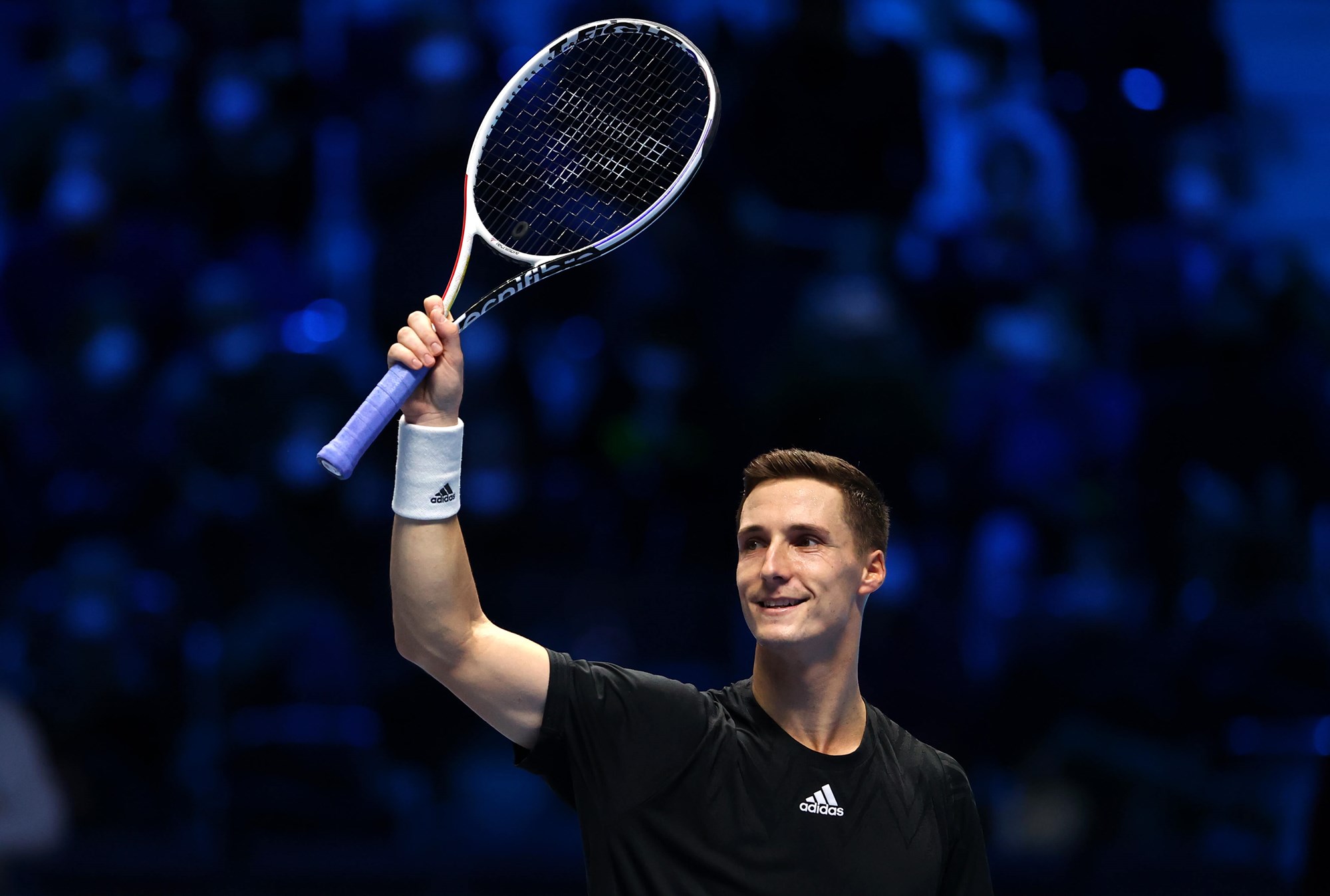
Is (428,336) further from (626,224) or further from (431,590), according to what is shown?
(626,224)

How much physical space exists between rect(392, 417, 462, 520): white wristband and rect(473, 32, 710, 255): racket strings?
0.87m

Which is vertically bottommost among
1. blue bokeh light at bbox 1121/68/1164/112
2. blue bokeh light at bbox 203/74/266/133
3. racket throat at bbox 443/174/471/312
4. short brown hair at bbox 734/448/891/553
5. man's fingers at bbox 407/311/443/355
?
man's fingers at bbox 407/311/443/355

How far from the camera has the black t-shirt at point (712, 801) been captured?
222 cm

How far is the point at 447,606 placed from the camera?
2.09 m

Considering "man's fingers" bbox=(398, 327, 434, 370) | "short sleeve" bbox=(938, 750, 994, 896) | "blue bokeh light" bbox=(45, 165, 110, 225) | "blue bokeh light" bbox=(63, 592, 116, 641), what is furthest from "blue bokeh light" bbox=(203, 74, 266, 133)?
"short sleeve" bbox=(938, 750, 994, 896)

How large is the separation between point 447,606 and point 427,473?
0.64 feet

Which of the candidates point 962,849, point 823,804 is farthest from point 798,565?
point 962,849

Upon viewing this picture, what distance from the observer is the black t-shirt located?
2.22m

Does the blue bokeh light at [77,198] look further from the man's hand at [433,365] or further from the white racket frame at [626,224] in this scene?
the man's hand at [433,365]

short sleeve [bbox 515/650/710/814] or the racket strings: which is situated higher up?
the racket strings

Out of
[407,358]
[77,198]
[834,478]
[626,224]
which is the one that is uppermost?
[77,198]

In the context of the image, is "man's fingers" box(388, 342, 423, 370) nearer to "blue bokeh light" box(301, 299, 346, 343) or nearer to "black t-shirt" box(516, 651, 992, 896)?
A: "black t-shirt" box(516, 651, 992, 896)

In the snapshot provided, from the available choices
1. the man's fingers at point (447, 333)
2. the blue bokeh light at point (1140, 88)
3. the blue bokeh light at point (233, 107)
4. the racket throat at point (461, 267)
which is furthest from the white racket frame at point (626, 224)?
the blue bokeh light at point (1140, 88)

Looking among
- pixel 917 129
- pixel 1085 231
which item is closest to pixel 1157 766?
pixel 1085 231
